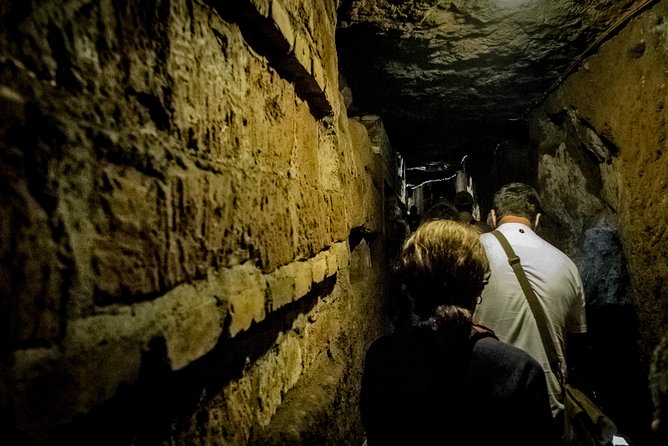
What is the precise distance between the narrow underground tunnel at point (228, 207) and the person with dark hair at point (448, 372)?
31 centimetres

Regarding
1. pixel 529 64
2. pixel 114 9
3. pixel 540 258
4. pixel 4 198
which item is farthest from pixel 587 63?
pixel 4 198

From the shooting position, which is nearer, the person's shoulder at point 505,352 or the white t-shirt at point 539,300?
the person's shoulder at point 505,352

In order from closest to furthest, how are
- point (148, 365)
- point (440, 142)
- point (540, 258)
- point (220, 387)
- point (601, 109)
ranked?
point (148, 365)
point (220, 387)
point (540, 258)
point (601, 109)
point (440, 142)

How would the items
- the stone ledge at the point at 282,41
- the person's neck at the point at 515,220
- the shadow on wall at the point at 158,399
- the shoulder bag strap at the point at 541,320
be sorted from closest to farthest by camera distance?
1. the shadow on wall at the point at 158,399
2. the stone ledge at the point at 282,41
3. the shoulder bag strap at the point at 541,320
4. the person's neck at the point at 515,220

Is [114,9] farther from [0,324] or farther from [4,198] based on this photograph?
[0,324]

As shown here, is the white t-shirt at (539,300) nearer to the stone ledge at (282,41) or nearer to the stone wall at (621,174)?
the stone wall at (621,174)

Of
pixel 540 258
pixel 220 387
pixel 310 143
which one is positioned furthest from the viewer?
pixel 540 258

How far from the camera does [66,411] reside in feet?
1.61

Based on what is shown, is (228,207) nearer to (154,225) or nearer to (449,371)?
(154,225)

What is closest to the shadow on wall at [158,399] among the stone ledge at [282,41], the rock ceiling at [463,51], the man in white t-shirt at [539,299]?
the stone ledge at [282,41]

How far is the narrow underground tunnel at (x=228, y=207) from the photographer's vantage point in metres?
0.49

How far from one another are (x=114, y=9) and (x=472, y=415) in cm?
136

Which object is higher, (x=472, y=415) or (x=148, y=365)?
(x=148, y=365)

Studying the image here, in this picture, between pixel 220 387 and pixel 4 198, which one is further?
pixel 220 387
